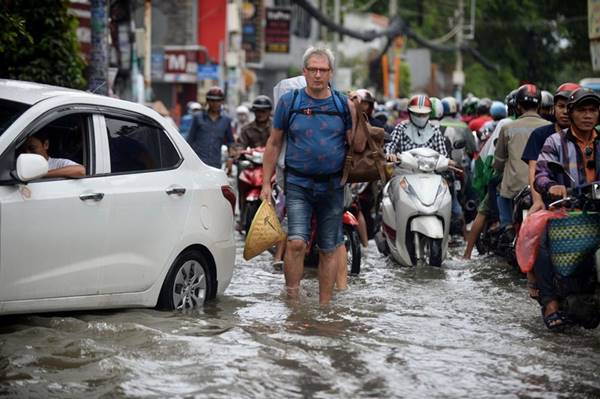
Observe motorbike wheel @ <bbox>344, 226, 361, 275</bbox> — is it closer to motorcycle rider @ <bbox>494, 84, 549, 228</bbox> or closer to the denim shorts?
motorcycle rider @ <bbox>494, 84, 549, 228</bbox>

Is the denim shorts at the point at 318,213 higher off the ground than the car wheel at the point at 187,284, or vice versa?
the denim shorts at the point at 318,213

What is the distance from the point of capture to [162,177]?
903 centimetres

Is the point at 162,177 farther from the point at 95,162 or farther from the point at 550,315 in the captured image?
the point at 550,315

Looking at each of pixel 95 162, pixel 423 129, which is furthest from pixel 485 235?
pixel 95 162

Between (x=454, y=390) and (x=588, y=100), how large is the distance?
8.97 feet

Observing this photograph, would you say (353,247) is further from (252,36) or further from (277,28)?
(252,36)

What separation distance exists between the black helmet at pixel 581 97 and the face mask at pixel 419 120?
16.1ft

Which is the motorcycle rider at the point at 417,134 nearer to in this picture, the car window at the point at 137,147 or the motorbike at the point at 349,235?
the motorbike at the point at 349,235

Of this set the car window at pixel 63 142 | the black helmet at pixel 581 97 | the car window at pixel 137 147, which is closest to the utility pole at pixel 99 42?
the car window at pixel 137 147

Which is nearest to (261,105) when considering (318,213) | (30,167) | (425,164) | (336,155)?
(425,164)

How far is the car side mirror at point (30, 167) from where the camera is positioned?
24.4 ft

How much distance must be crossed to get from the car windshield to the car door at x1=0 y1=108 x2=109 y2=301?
0.40ft

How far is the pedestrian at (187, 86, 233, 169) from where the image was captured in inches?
671

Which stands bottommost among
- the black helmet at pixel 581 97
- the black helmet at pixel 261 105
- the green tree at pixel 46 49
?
the black helmet at pixel 581 97
